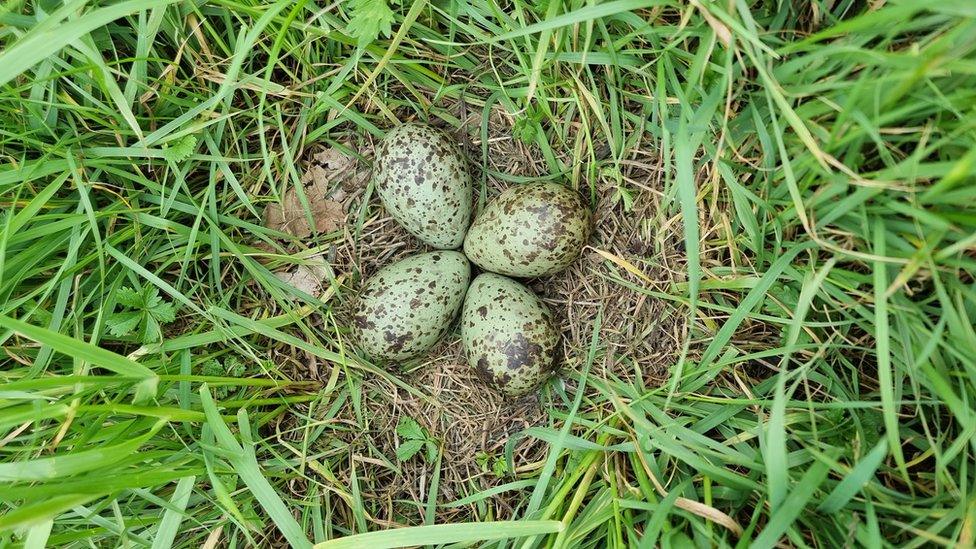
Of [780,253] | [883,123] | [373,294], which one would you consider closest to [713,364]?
[780,253]

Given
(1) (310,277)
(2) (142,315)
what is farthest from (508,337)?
(2) (142,315)

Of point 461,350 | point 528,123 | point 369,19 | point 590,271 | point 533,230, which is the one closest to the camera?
point 369,19

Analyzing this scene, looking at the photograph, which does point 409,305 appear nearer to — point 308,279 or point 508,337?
point 508,337

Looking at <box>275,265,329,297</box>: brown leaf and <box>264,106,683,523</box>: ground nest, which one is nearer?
<box>264,106,683,523</box>: ground nest

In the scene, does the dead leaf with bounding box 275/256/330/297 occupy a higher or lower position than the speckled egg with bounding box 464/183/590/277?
lower

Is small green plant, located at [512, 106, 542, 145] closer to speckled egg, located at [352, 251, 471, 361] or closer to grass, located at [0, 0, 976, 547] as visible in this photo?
grass, located at [0, 0, 976, 547]

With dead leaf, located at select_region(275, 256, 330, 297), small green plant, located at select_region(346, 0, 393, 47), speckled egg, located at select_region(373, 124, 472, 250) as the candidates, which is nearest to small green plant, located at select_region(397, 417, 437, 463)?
dead leaf, located at select_region(275, 256, 330, 297)

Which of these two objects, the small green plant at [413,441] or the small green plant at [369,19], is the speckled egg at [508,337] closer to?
the small green plant at [413,441]

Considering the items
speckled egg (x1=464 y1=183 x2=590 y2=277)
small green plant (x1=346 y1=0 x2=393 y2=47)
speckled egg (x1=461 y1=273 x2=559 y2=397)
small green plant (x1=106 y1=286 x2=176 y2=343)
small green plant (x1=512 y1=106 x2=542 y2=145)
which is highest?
small green plant (x1=346 y1=0 x2=393 y2=47)
